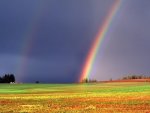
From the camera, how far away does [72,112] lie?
108ft

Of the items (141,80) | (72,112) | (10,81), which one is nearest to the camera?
(72,112)

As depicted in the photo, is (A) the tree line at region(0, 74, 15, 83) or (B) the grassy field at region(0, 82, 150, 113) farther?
(A) the tree line at region(0, 74, 15, 83)

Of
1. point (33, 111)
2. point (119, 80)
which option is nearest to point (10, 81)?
point (119, 80)

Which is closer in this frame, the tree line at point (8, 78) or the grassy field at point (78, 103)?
the grassy field at point (78, 103)

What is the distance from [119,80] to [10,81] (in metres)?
64.7

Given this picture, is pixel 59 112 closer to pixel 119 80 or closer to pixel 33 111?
pixel 33 111

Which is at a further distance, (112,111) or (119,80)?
(119,80)

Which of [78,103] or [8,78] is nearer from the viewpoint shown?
[78,103]

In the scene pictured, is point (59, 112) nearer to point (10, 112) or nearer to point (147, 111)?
point (10, 112)

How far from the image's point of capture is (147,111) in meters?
32.8

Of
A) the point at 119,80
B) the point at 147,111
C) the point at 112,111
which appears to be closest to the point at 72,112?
the point at 112,111

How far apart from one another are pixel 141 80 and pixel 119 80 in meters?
7.33

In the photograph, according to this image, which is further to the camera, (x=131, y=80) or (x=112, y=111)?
(x=131, y=80)

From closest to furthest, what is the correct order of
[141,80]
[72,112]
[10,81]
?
[72,112], [141,80], [10,81]
